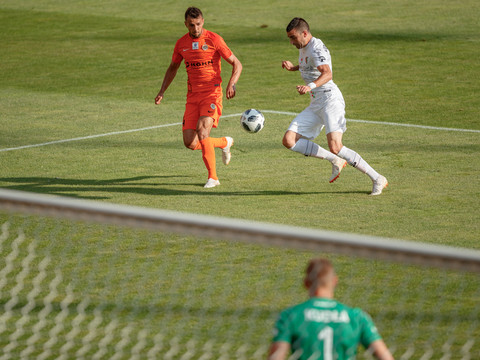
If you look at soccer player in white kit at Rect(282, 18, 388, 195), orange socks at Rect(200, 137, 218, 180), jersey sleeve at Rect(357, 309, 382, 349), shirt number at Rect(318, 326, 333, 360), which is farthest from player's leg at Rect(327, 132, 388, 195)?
shirt number at Rect(318, 326, 333, 360)

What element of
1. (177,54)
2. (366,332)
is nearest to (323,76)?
(177,54)

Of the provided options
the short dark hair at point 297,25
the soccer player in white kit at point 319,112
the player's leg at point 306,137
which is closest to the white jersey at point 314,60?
the soccer player in white kit at point 319,112

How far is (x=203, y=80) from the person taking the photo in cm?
1126

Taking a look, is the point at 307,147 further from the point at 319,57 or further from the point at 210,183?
the point at 210,183

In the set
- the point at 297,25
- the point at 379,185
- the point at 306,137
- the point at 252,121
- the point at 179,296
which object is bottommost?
the point at 179,296

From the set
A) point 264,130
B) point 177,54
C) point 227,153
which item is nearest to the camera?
point 177,54

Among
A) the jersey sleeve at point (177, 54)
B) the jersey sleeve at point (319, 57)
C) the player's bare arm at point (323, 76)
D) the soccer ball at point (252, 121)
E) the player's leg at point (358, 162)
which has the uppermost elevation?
the jersey sleeve at point (177, 54)

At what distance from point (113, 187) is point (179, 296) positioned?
4217 mm

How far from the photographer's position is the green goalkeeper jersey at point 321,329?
14.0ft

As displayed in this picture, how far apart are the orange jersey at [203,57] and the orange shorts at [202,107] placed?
0.27 ft

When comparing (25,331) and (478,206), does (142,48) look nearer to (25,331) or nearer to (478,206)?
(478,206)

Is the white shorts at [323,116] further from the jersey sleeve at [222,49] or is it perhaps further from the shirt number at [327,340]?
the shirt number at [327,340]

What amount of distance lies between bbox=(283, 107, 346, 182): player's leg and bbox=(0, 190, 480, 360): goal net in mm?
2218

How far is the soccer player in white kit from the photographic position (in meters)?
10.2
